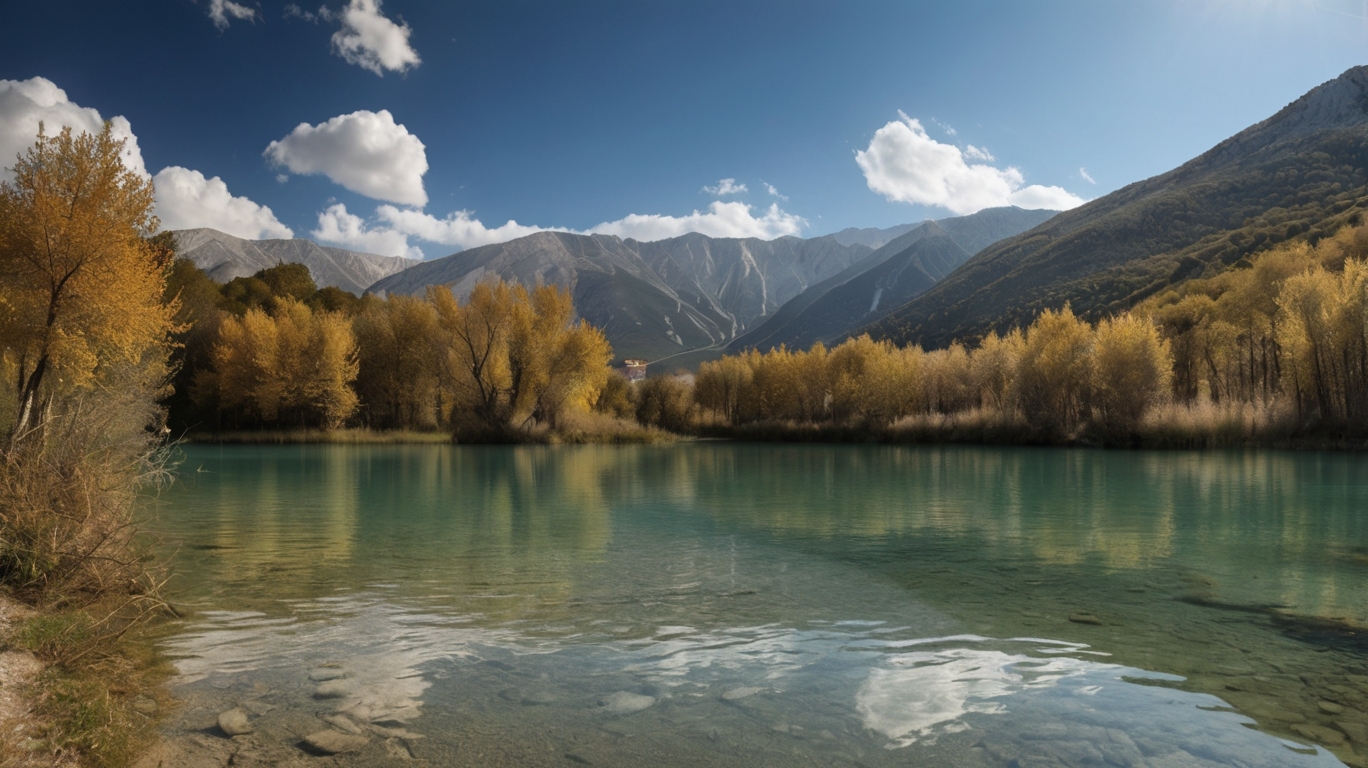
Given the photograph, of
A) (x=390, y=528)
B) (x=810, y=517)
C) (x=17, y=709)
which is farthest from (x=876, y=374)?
(x=17, y=709)

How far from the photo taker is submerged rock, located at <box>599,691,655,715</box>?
17.3 ft

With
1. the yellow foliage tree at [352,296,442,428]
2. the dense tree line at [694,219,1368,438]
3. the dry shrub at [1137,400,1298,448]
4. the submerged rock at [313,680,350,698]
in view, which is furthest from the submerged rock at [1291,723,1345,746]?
the yellow foliage tree at [352,296,442,428]

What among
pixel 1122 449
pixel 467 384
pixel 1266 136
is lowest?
pixel 1122 449

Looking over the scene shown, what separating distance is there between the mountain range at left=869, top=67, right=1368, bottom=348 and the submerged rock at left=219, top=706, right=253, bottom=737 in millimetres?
88847

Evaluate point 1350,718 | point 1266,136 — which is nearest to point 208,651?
point 1350,718

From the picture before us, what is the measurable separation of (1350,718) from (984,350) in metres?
54.1

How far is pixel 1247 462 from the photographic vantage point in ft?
98.4

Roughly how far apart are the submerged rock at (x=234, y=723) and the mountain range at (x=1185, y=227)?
291 ft

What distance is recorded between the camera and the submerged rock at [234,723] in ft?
15.9

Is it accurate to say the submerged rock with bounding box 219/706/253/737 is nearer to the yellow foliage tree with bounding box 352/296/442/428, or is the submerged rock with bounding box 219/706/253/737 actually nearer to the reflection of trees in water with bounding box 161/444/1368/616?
the reflection of trees in water with bounding box 161/444/1368/616

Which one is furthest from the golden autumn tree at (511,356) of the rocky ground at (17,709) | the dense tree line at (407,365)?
the rocky ground at (17,709)

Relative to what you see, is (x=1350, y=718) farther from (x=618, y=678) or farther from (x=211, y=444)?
(x=211, y=444)

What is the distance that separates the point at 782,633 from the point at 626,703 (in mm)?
2297

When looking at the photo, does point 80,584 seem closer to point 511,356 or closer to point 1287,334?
point 511,356
